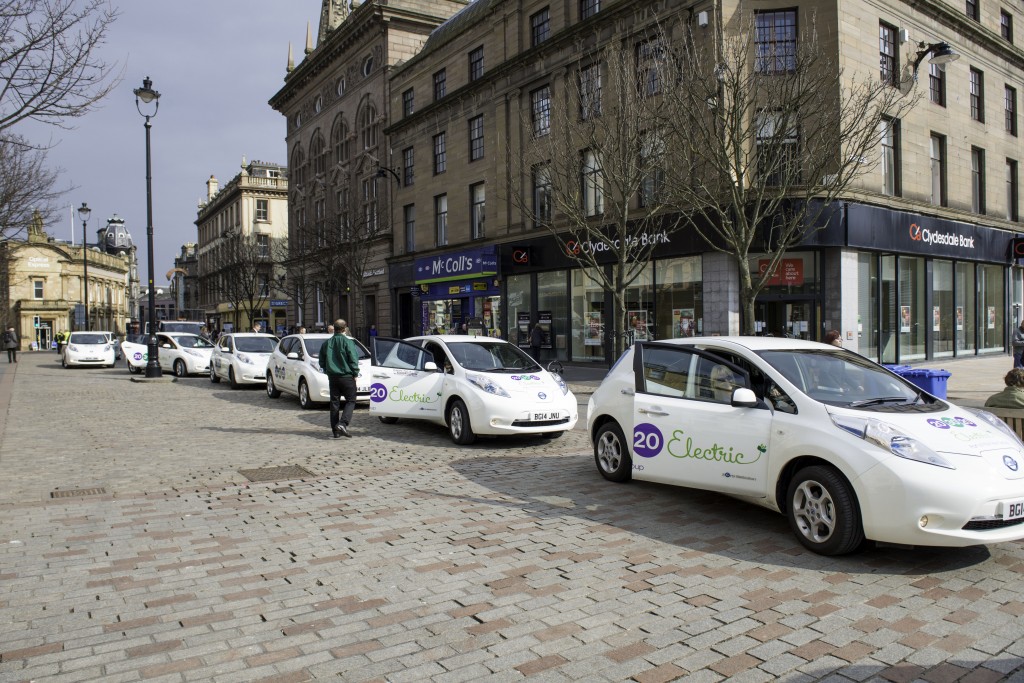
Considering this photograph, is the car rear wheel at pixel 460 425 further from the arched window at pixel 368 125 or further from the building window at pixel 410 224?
the arched window at pixel 368 125

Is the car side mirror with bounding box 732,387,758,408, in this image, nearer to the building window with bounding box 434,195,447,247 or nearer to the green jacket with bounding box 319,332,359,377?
the green jacket with bounding box 319,332,359,377

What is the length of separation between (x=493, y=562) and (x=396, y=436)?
635 centimetres

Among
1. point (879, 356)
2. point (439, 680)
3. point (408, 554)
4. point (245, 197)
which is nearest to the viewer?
point (439, 680)

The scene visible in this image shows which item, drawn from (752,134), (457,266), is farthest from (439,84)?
(752,134)

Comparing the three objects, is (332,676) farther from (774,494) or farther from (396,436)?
(396,436)

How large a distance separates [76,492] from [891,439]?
24.7 ft

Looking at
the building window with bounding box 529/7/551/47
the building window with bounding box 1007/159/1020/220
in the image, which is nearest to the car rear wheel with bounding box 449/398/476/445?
the building window with bounding box 529/7/551/47

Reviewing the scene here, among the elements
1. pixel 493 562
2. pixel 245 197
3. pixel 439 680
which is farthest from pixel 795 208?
pixel 245 197

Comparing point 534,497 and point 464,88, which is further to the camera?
point 464,88

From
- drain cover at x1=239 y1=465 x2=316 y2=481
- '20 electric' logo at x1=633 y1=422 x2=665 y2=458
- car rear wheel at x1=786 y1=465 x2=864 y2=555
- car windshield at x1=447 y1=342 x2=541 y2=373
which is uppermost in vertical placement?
car windshield at x1=447 y1=342 x2=541 y2=373

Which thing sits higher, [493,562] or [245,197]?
[245,197]

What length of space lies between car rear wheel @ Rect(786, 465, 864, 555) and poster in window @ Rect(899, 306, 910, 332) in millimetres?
19088

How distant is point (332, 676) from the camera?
343 cm

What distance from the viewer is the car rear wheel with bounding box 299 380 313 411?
15.0 metres
